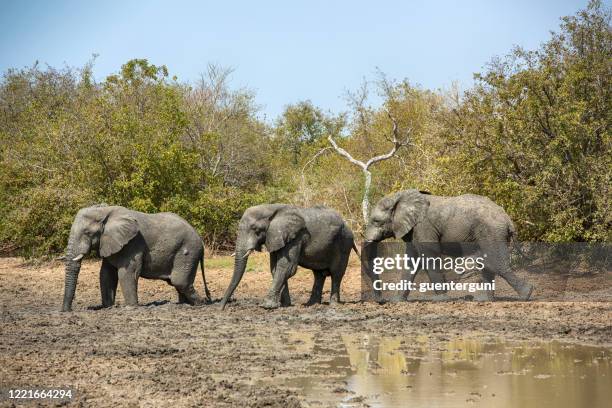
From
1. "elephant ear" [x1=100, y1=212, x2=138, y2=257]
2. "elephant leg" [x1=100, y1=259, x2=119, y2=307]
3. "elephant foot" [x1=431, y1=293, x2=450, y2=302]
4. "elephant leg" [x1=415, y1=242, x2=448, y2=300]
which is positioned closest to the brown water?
"elephant foot" [x1=431, y1=293, x2=450, y2=302]

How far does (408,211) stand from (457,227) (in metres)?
0.90

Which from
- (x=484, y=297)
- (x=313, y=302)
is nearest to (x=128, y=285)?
(x=313, y=302)

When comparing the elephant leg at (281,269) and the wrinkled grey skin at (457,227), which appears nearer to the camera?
the elephant leg at (281,269)

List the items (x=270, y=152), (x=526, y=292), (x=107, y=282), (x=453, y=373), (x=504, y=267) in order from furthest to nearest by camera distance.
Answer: (x=270, y=152) < (x=504, y=267) < (x=526, y=292) < (x=107, y=282) < (x=453, y=373)

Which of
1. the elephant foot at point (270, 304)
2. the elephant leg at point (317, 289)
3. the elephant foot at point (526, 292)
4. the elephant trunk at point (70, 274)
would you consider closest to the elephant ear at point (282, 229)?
the elephant foot at point (270, 304)

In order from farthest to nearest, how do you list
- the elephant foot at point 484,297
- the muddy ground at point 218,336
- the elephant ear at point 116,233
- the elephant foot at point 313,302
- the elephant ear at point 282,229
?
the elephant foot at point 484,297, the elephant foot at point 313,302, the elephant ear at point 116,233, the elephant ear at point 282,229, the muddy ground at point 218,336

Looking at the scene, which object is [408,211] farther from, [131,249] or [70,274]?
[70,274]

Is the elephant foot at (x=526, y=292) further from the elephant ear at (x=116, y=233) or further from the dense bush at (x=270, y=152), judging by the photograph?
the elephant ear at (x=116, y=233)

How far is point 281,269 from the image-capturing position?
16609mm

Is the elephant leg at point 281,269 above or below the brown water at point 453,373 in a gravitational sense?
above

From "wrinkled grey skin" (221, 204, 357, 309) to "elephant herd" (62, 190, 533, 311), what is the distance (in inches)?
0.6

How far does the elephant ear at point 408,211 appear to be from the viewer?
1769 centimetres

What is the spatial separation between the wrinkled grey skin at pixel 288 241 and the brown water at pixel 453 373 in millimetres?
3084

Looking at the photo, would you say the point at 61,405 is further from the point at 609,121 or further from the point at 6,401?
the point at 609,121
